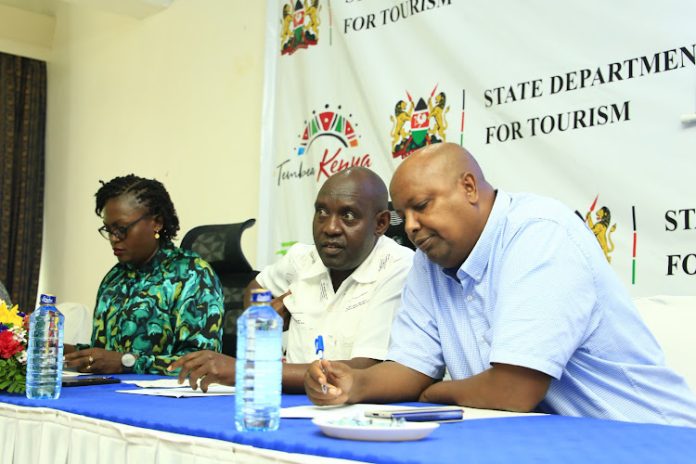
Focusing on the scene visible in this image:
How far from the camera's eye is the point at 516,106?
2.84 meters

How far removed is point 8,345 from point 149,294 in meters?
0.64

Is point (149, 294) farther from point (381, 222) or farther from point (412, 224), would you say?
point (412, 224)

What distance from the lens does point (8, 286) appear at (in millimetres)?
5656

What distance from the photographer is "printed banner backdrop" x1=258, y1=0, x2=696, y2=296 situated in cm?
241

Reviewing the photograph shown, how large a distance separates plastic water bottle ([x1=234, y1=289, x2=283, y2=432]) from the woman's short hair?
4.92 ft

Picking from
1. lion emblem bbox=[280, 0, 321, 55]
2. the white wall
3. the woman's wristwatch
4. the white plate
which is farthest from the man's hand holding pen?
the white wall

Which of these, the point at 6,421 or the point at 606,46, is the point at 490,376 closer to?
the point at 6,421

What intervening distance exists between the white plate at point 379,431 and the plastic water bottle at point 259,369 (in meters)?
0.11

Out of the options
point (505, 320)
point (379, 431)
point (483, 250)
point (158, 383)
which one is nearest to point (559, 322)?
point (505, 320)

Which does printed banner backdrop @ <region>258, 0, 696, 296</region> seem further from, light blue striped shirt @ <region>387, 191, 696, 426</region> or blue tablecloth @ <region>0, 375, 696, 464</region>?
blue tablecloth @ <region>0, 375, 696, 464</region>

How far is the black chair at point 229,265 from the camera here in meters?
3.21

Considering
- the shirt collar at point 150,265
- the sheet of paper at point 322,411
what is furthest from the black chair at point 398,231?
the sheet of paper at point 322,411

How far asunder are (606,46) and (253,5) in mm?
2141

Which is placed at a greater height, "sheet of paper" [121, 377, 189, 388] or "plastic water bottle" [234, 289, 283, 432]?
"plastic water bottle" [234, 289, 283, 432]
